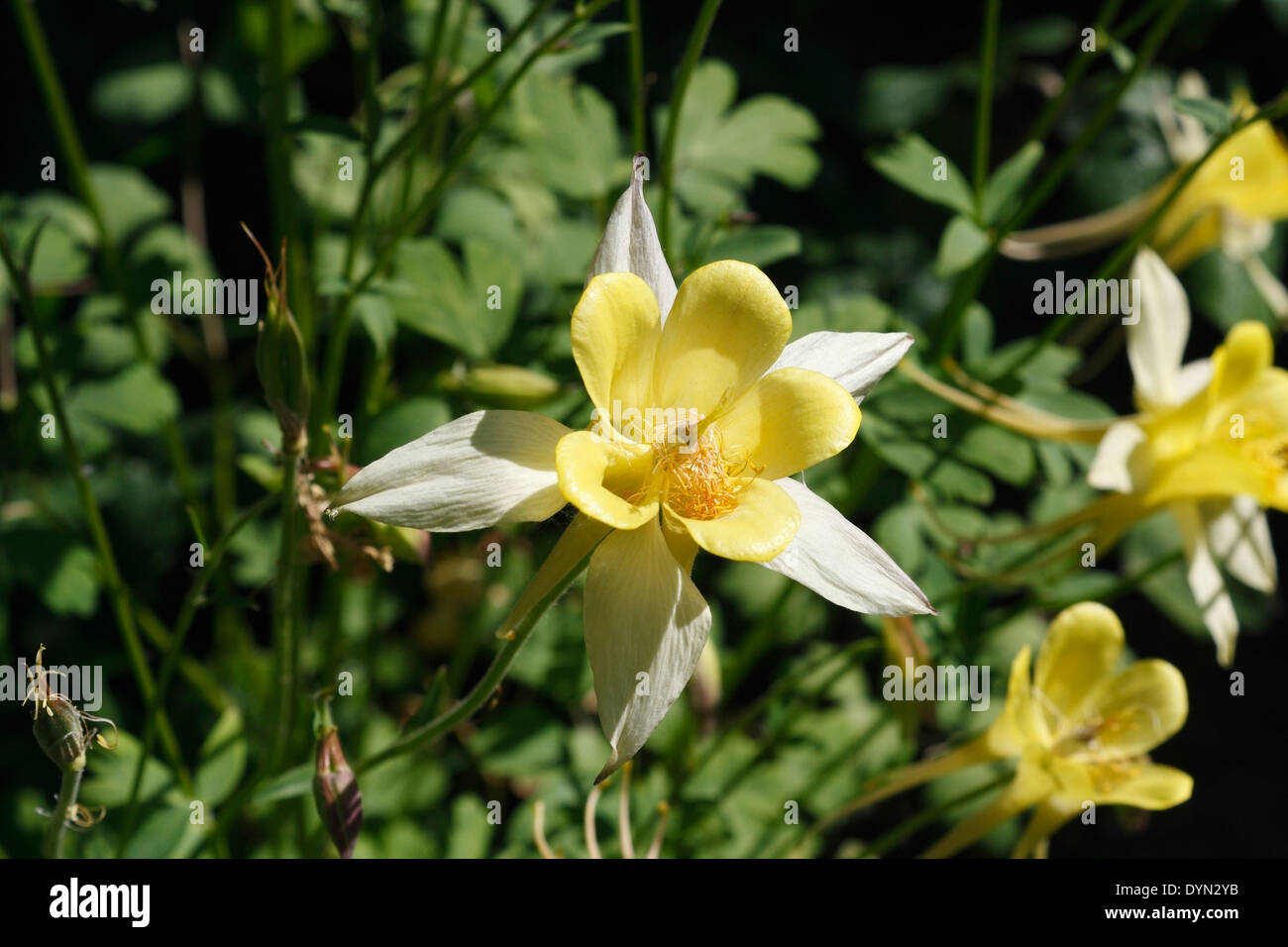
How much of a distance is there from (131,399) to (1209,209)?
6.29 ft

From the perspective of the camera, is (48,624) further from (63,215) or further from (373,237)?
(373,237)

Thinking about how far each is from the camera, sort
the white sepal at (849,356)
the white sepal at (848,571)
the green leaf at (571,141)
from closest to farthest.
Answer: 1. the white sepal at (848,571)
2. the white sepal at (849,356)
3. the green leaf at (571,141)

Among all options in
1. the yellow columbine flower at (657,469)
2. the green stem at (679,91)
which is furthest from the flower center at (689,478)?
the green stem at (679,91)

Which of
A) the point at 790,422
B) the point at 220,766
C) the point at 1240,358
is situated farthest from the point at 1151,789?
the point at 220,766

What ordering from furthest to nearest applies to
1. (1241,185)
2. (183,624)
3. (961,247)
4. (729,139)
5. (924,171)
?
(1241,185) < (729,139) < (924,171) < (961,247) < (183,624)

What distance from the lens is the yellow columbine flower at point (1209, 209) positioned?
6.57ft

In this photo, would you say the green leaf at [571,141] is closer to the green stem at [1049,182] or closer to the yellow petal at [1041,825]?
the green stem at [1049,182]

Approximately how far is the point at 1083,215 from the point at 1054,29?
0.45 m

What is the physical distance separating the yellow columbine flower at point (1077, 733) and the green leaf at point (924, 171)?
Answer: 59cm

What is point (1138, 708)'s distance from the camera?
1559 millimetres

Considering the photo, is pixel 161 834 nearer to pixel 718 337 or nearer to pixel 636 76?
pixel 718 337

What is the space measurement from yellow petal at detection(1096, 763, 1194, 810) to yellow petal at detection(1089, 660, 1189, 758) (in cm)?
4

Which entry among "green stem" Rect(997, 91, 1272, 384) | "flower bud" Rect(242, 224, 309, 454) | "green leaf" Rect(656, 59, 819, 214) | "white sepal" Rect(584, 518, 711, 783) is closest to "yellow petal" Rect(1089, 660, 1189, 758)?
"green stem" Rect(997, 91, 1272, 384)

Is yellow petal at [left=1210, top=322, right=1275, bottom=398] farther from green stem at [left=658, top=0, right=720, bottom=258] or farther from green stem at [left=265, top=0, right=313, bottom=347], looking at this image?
green stem at [left=265, top=0, right=313, bottom=347]
